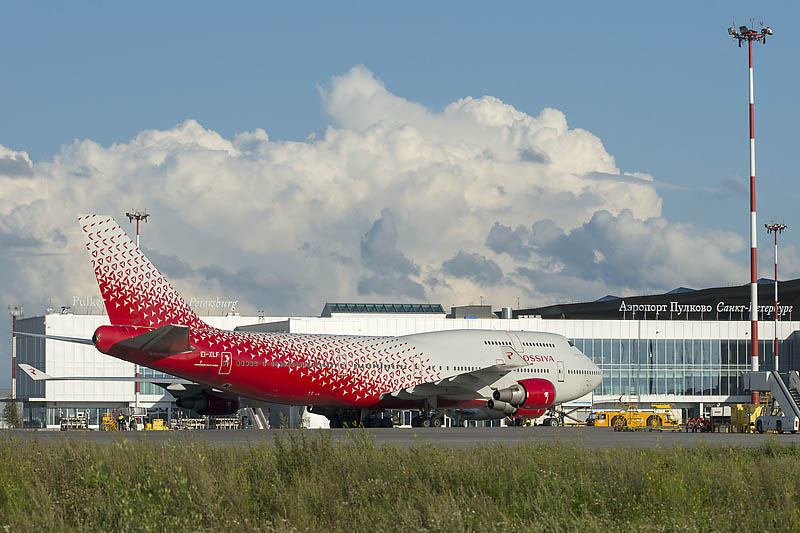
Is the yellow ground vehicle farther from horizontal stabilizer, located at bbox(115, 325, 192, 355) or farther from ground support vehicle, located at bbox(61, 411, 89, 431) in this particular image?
ground support vehicle, located at bbox(61, 411, 89, 431)

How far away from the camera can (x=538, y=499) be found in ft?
53.8

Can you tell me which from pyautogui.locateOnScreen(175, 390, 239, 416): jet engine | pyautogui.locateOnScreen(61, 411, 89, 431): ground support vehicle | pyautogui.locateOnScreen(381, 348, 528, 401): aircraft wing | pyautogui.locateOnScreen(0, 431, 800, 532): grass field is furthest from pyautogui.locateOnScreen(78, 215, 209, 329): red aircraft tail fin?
pyautogui.locateOnScreen(61, 411, 89, 431): ground support vehicle

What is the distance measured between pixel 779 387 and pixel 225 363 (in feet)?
90.2

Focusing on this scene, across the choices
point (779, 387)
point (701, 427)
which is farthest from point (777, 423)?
point (779, 387)

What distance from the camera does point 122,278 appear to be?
45406 mm

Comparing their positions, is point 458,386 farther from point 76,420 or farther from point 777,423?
point 76,420

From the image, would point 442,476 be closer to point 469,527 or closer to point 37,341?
point 469,527

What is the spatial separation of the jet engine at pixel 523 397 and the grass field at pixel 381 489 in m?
33.6

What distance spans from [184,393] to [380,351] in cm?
977

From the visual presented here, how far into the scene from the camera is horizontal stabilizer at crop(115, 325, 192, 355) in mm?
42469

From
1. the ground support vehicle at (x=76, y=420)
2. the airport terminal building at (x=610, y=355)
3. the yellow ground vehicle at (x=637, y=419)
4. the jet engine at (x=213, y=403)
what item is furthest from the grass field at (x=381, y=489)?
the airport terminal building at (x=610, y=355)

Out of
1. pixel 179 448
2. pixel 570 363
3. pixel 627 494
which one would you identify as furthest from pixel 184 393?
pixel 627 494

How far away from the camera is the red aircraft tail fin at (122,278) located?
45031mm

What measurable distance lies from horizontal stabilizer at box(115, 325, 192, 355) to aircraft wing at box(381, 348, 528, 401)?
13152 millimetres
